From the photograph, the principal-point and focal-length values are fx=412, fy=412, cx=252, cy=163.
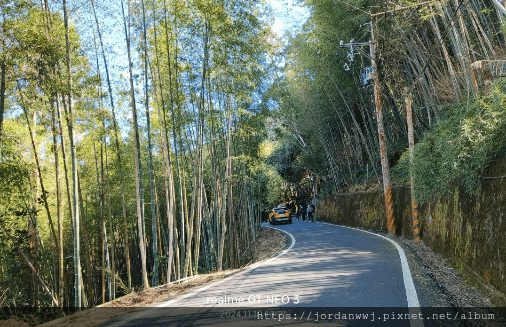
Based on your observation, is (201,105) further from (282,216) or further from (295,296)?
(282,216)

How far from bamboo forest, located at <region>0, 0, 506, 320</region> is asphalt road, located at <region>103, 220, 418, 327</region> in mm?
1943

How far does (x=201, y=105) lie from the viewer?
10.2 meters

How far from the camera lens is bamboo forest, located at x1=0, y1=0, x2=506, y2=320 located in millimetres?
7203

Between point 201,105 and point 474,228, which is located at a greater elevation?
point 201,105

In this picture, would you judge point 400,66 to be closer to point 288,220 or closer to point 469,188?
point 469,188

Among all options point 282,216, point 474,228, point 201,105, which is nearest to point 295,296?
point 474,228

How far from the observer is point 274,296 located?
504 cm

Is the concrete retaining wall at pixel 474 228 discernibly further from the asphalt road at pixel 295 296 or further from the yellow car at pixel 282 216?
the yellow car at pixel 282 216

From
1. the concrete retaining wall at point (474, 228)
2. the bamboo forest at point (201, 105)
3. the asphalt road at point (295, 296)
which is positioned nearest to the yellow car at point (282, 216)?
the bamboo forest at point (201, 105)

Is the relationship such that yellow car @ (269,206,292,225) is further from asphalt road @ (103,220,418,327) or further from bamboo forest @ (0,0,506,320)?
asphalt road @ (103,220,418,327)

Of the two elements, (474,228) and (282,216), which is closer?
(474,228)

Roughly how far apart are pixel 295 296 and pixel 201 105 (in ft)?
20.5

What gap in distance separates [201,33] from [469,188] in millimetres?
6829

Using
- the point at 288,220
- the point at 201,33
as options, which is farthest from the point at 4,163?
the point at 288,220
